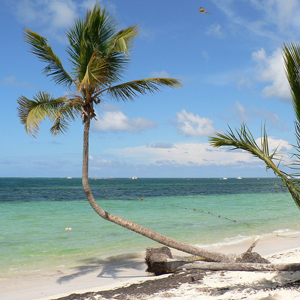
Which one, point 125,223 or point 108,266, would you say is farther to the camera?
point 108,266

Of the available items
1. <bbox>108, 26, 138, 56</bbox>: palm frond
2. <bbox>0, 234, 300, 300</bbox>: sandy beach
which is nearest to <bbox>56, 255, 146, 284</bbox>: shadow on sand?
<bbox>0, 234, 300, 300</bbox>: sandy beach

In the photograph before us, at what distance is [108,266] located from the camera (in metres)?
8.80

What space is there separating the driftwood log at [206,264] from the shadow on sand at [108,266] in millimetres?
927

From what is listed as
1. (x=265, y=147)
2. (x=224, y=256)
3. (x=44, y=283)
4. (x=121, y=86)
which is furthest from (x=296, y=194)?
(x=44, y=283)

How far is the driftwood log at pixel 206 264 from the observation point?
6008 millimetres

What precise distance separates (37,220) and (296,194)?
1568 centimetres

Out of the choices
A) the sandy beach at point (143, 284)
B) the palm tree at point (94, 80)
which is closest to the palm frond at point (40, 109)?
the palm tree at point (94, 80)

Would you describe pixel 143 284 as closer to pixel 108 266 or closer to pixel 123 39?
pixel 108 266

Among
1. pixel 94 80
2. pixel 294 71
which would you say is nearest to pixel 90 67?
pixel 94 80

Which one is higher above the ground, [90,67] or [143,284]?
[90,67]

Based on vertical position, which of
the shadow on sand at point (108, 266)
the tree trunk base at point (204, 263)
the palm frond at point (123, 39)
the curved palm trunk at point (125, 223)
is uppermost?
the palm frond at point (123, 39)

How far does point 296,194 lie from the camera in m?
4.95

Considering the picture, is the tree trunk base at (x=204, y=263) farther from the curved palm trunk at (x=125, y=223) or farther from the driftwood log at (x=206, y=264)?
the curved palm trunk at (x=125, y=223)

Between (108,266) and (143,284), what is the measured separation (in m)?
2.86
